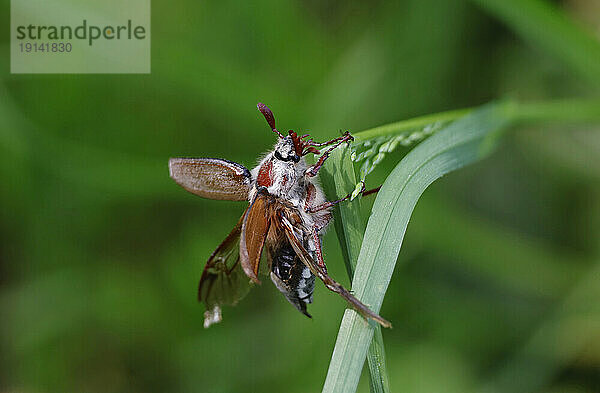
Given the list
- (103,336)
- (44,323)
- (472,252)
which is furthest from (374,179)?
(44,323)

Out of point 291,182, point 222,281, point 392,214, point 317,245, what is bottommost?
point 222,281

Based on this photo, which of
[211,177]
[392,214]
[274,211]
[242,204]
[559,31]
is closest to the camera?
[392,214]

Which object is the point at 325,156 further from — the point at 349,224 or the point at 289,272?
the point at 289,272

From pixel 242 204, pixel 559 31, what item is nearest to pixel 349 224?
pixel 559 31

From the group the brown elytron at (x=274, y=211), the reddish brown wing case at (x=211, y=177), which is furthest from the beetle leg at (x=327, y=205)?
the reddish brown wing case at (x=211, y=177)
